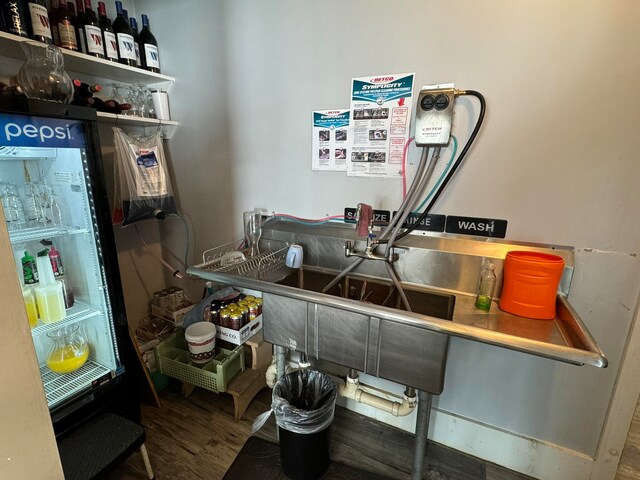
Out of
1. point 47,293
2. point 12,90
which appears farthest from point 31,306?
point 12,90

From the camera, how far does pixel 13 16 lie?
1.18 m

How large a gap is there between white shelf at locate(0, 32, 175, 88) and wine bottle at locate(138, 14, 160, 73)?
0.06m

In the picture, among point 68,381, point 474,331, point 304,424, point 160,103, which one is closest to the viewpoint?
point 474,331

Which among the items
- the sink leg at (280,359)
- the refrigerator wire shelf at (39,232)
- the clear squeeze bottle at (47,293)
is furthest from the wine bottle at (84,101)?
the sink leg at (280,359)

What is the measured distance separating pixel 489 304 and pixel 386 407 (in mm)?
681

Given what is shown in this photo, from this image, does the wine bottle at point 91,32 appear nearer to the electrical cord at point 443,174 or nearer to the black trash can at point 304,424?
the electrical cord at point 443,174

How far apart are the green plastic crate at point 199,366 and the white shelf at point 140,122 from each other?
48.4 inches

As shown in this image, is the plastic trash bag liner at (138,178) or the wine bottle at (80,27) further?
the plastic trash bag liner at (138,178)

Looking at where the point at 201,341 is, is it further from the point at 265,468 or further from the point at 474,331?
the point at 474,331

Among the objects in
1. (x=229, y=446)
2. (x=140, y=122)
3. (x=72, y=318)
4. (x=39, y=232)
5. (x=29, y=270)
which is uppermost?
(x=140, y=122)

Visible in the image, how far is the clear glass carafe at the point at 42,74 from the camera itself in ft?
3.95

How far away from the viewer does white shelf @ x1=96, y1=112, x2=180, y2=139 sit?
155 centimetres

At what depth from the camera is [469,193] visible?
128 cm

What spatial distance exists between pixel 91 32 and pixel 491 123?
181 cm
